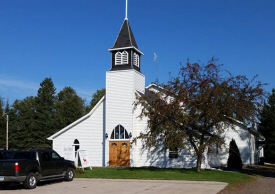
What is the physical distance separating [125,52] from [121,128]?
21.0 feet

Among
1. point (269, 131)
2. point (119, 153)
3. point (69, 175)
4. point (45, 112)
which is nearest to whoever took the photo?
point (69, 175)

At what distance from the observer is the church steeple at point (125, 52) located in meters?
28.9

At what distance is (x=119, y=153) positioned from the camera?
28.0 metres

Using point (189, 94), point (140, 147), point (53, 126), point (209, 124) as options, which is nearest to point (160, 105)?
point (189, 94)

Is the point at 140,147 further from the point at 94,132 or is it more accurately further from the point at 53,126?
the point at 53,126

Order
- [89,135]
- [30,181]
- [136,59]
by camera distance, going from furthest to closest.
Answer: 1. [136,59]
2. [89,135]
3. [30,181]

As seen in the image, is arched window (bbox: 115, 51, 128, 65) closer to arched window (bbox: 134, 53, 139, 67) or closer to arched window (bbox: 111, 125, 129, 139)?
arched window (bbox: 134, 53, 139, 67)

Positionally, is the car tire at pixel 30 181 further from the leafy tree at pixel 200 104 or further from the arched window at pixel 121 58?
the arched window at pixel 121 58

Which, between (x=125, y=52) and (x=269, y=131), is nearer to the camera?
(x=125, y=52)

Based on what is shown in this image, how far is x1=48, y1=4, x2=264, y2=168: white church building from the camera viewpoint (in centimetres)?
2752

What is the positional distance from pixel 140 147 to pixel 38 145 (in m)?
33.3

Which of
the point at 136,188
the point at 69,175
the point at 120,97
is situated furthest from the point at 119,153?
the point at 136,188

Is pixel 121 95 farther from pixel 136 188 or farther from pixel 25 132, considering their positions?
pixel 25 132

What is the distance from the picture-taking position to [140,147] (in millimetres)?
27703
